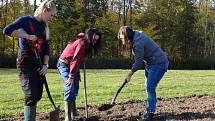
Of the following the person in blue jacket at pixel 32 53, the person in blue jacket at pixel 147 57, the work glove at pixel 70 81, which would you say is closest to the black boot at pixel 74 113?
the work glove at pixel 70 81

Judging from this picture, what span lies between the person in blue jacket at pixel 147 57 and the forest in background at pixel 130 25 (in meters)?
37.3

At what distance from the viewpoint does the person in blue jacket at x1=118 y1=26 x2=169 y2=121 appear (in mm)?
7980

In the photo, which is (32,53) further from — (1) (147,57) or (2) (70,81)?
(1) (147,57)

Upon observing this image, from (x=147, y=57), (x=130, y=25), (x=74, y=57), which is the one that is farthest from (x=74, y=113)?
(x=130, y=25)

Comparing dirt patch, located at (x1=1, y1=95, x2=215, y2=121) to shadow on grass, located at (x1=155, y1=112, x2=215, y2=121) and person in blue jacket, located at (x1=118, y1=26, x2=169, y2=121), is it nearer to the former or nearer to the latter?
shadow on grass, located at (x1=155, y1=112, x2=215, y2=121)

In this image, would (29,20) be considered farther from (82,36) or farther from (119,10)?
(119,10)

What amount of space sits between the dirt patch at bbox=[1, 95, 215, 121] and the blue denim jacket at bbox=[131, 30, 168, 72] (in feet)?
3.68

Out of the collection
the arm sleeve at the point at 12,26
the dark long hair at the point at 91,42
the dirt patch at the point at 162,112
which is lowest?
the dirt patch at the point at 162,112

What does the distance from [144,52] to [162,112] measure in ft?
5.49

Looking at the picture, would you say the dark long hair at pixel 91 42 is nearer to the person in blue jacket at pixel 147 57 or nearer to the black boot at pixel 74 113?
the person in blue jacket at pixel 147 57

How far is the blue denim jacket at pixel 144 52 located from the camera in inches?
314

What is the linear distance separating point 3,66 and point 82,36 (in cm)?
3858

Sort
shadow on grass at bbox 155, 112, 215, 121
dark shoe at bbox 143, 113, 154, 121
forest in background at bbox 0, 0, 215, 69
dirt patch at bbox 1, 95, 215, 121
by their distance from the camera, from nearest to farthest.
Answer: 1. dark shoe at bbox 143, 113, 154, 121
2. shadow on grass at bbox 155, 112, 215, 121
3. dirt patch at bbox 1, 95, 215, 121
4. forest in background at bbox 0, 0, 215, 69

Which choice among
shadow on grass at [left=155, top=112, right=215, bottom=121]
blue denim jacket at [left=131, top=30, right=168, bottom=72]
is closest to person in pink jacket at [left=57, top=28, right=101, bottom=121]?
blue denim jacket at [left=131, top=30, right=168, bottom=72]
